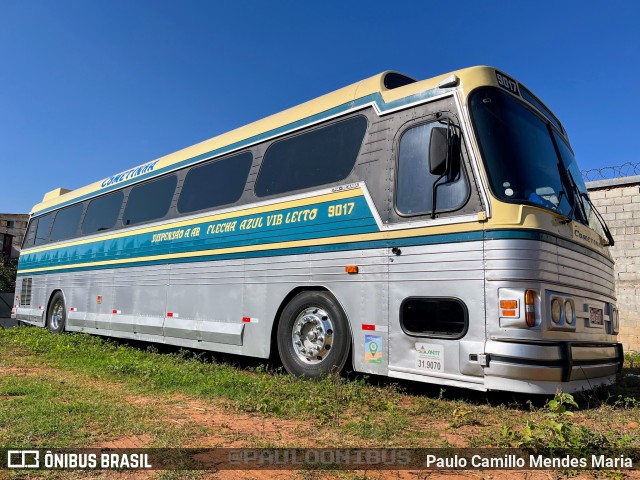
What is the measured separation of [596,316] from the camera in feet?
17.1

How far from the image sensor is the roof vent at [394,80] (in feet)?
19.2

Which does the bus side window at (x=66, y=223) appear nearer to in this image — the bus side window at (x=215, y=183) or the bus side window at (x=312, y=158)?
the bus side window at (x=215, y=183)

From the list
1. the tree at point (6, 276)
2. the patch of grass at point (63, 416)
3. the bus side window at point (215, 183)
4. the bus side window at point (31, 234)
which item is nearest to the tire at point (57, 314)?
the bus side window at point (31, 234)

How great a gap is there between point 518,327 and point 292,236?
3.04 metres

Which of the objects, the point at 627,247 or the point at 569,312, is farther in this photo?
the point at 627,247

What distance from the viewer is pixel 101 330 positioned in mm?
10516

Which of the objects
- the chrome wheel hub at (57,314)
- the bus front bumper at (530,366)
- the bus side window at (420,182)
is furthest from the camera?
the chrome wheel hub at (57,314)

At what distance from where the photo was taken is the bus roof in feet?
16.9

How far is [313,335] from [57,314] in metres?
9.69

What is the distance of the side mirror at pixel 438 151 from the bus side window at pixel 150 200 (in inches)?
218

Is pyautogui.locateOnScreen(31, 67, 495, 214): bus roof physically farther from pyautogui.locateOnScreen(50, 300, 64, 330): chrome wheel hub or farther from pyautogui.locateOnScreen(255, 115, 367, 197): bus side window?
pyautogui.locateOnScreen(50, 300, 64, 330): chrome wheel hub

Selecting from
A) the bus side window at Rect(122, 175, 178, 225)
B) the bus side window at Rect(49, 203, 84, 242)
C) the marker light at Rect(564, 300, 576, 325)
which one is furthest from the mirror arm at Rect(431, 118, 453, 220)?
the bus side window at Rect(49, 203, 84, 242)

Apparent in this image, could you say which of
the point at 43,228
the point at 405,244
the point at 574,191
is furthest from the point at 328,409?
the point at 43,228

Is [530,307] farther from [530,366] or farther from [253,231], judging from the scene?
[253,231]
